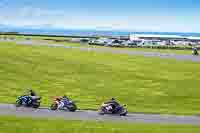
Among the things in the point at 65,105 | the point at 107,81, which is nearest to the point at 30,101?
the point at 65,105

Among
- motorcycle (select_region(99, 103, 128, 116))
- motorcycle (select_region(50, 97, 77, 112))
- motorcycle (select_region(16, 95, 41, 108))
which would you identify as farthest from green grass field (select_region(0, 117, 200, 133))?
motorcycle (select_region(16, 95, 41, 108))

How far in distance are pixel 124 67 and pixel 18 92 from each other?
3076 cm

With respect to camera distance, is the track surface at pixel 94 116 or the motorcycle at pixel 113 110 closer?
the track surface at pixel 94 116

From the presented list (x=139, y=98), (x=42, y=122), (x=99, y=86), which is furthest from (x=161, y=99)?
(x=42, y=122)

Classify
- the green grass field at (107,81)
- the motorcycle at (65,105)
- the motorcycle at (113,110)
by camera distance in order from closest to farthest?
the motorcycle at (113,110) → the motorcycle at (65,105) → the green grass field at (107,81)

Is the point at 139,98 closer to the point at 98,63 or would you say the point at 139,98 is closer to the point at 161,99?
the point at 161,99

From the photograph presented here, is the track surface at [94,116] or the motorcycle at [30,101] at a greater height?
the motorcycle at [30,101]

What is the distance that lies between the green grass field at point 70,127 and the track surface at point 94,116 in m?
3.47

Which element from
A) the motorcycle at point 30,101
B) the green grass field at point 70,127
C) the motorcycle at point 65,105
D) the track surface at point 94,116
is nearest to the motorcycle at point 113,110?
the track surface at point 94,116

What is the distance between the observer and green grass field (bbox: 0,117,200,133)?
28.0m

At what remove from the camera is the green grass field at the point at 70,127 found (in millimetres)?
27955

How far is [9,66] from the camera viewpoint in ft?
241

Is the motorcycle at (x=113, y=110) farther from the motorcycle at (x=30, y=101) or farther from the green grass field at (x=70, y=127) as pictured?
the green grass field at (x=70, y=127)

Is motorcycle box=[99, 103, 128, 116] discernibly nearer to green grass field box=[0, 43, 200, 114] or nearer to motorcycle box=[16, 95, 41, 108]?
green grass field box=[0, 43, 200, 114]
